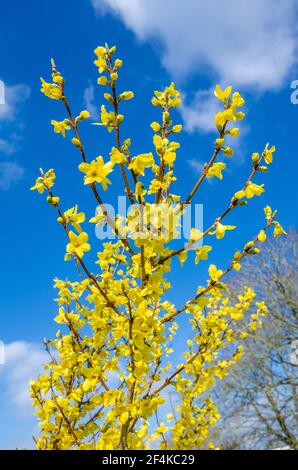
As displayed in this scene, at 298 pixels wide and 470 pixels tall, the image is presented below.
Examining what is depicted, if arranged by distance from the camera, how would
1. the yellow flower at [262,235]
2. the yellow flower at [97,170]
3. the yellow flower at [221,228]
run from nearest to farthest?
1. the yellow flower at [97,170]
2. the yellow flower at [221,228]
3. the yellow flower at [262,235]

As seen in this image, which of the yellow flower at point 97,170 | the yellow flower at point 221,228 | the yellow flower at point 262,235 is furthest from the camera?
the yellow flower at point 262,235

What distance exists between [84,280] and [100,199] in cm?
92

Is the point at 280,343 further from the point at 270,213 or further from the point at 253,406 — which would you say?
the point at 270,213

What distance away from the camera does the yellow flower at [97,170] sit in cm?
212

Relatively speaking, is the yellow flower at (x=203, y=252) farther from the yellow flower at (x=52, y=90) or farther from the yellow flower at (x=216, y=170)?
the yellow flower at (x=52, y=90)

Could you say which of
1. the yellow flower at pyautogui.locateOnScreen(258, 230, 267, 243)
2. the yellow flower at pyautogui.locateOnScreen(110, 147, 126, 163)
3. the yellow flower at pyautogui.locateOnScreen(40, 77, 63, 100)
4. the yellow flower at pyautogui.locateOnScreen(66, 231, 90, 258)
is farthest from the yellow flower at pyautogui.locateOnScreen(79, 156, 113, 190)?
→ the yellow flower at pyautogui.locateOnScreen(258, 230, 267, 243)

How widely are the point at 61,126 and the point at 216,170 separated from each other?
3.29 feet

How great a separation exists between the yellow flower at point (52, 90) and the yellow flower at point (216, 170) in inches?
40.9

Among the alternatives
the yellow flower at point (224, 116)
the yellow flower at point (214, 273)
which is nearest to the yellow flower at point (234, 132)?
the yellow flower at point (224, 116)

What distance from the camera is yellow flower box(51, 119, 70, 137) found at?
2.40 m

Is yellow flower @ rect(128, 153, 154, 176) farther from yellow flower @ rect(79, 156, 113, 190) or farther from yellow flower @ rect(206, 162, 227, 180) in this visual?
yellow flower @ rect(206, 162, 227, 180)

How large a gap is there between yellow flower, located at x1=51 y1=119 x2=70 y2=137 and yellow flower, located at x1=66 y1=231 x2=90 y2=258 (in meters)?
0.71

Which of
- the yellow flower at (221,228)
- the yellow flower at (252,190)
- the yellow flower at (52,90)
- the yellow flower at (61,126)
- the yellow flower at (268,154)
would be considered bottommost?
the yellow flower at (221,228)
